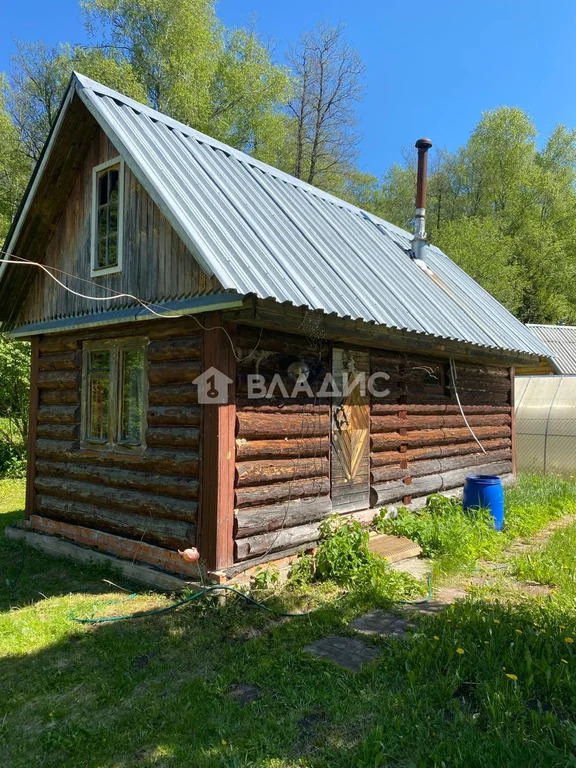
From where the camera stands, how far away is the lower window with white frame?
7.23 metres

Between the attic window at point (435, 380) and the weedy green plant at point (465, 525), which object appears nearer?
the weedy green plant at point (465, 525)

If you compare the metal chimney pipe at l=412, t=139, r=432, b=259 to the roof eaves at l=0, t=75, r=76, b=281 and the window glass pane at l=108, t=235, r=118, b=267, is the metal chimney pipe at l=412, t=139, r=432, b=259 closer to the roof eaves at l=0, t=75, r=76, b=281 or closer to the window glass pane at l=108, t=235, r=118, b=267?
the window glass pane at l=108, t=235, r=118, b=267

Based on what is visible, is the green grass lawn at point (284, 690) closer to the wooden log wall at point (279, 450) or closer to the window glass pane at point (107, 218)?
the wooden log wall at point (279, 450)

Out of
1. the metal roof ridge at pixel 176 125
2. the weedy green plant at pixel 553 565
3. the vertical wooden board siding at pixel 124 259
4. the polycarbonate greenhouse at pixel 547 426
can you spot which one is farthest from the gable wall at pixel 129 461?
the polycarbonate greenhouse at pixel 547 426

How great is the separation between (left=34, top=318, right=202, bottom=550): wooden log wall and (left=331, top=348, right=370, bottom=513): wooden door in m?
2.17

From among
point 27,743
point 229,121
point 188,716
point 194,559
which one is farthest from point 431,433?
point 229,121

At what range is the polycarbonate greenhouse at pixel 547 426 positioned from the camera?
14891 mm

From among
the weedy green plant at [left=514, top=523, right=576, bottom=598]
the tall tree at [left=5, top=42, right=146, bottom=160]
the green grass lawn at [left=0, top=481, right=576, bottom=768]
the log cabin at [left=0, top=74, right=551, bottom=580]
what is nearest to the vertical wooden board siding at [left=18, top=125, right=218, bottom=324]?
the log cabin at [left=0, top=74, right=551, bottom=580]

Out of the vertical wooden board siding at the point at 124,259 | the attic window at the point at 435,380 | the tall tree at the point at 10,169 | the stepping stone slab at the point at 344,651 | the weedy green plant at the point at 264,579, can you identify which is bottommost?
the stepping stone slab at the point at 344,651

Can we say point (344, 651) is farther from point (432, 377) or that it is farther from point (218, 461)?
point (432, 377)

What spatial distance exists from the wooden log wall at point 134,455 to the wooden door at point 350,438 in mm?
2167

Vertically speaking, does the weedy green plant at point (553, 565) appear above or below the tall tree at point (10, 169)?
below

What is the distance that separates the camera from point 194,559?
589 cm

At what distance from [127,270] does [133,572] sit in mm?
3712
